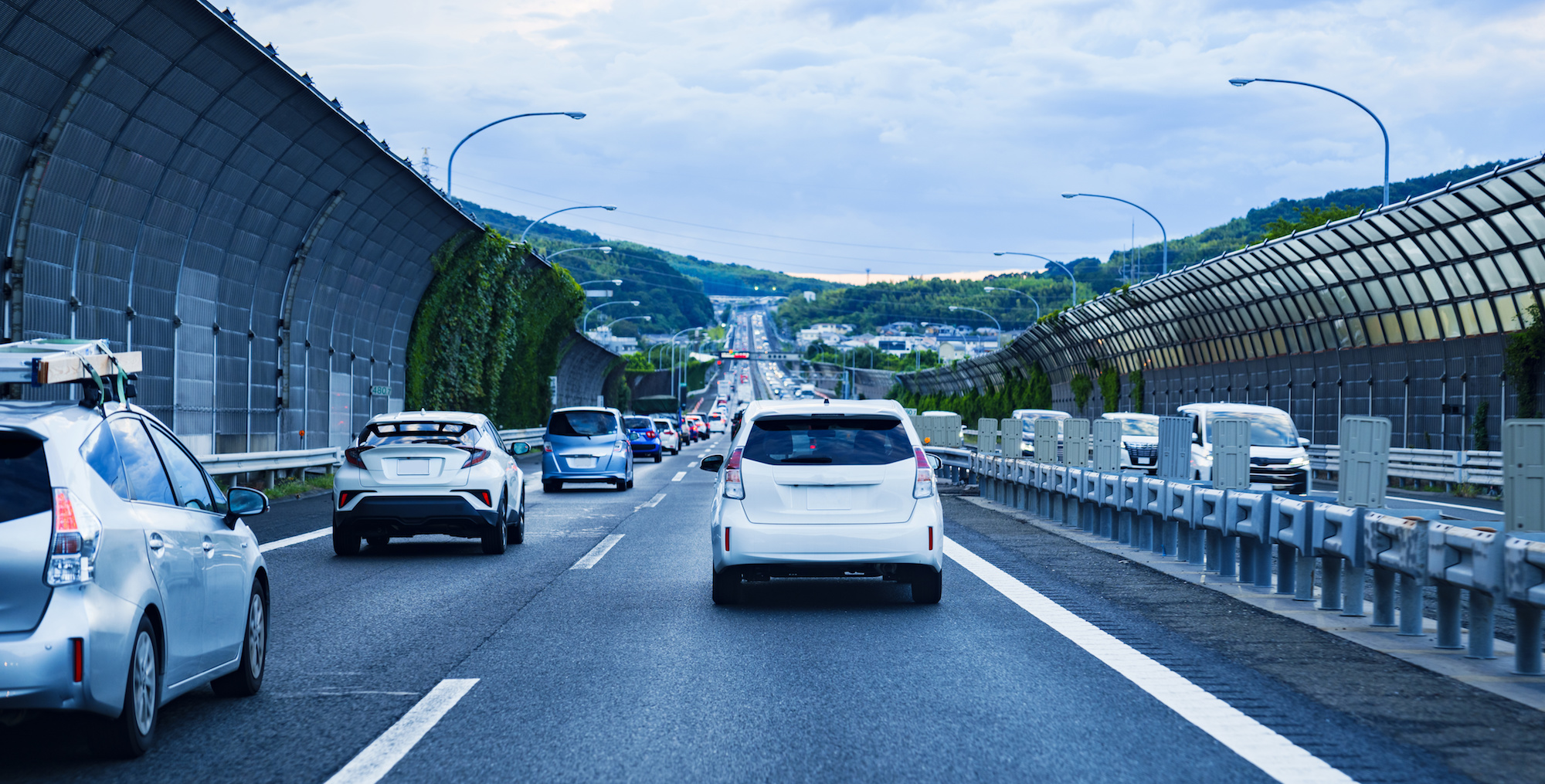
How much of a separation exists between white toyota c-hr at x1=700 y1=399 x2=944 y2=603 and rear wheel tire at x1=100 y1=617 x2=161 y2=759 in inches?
195

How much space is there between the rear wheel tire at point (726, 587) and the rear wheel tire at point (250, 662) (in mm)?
3797

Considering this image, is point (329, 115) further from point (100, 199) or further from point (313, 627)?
point (313, 627)

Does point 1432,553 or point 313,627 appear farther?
point 313,627

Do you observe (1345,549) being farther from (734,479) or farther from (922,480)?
(734,479)

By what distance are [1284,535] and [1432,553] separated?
2.14 meters

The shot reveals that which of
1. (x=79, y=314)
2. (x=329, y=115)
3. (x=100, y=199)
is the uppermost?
(x=329, y=115)

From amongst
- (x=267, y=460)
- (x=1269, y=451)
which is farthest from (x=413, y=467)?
(x=1269, y=451)

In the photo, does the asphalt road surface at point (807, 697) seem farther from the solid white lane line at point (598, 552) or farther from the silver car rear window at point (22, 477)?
the solid white lane line at point (598, 552)

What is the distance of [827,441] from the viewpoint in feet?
34.0

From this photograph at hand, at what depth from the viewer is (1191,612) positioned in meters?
9.85

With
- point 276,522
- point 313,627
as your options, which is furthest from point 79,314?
point 313,627

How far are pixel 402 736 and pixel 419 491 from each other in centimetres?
837

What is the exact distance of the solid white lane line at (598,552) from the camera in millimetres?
13438

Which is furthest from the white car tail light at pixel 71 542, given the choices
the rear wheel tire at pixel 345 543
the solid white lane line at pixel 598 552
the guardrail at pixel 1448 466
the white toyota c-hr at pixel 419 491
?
the guardrail at pixel 1448 466
